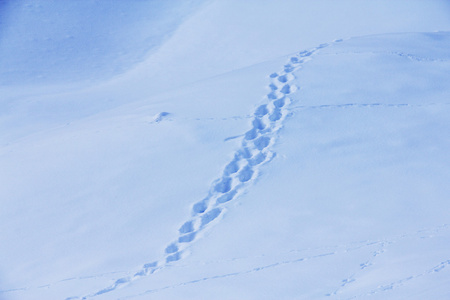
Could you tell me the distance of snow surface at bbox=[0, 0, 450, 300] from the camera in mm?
2812

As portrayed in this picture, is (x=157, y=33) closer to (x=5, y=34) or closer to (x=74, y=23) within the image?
(x=74, y=23)

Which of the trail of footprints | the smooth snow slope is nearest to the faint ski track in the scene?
the trail of footprints

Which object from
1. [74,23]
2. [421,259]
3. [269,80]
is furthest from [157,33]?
[421,259]

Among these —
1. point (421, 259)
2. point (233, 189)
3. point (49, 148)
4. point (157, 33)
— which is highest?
point (157, 33)

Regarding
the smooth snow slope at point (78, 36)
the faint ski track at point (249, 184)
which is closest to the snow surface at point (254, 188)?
the faint ski track at point (249, 184)

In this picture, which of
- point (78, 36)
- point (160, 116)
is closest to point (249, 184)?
point (160, 116)

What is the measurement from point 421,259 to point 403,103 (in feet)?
6.15

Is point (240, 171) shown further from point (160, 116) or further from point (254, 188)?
point (160, 116)

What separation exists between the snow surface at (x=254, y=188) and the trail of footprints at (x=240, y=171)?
0.01m

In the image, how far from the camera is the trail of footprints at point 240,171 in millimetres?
3074

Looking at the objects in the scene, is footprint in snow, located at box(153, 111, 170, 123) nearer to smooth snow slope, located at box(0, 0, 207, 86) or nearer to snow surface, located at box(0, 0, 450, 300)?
snow surface, located at box(0, 0, 450, 300)

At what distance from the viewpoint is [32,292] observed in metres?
2.92

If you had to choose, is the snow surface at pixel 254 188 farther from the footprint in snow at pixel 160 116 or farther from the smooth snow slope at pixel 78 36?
the smooth snow slope at pixel 78 36

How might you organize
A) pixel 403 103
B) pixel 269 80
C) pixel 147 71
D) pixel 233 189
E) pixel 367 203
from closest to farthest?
pixel 367 203 → pixel 233 189 → pixel 403 103 → pixel 269 80 → pixel 147 71
